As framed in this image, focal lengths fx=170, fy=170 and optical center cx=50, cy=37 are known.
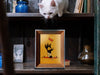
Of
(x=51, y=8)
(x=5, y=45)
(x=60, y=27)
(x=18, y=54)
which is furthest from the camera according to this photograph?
(x=60, y=27)

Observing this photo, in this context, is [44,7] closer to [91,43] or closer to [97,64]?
[97,64]

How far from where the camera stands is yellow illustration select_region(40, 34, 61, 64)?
1.29 m

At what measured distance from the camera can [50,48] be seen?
4.35 ft

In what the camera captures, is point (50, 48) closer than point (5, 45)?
No

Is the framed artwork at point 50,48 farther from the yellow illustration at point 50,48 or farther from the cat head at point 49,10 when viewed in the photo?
the cat head at point 49,10

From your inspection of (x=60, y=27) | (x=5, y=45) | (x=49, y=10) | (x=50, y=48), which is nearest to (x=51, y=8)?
(x=49, y=10)

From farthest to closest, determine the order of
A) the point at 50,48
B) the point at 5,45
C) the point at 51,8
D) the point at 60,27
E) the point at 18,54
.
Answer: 1. the point at 60,27
2. the point at 18,54
3. the point at 50,48
4. the point at 51,8
5. the point at 5,45

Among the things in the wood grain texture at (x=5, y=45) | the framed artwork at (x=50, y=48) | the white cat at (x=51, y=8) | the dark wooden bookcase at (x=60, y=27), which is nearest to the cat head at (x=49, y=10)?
the white cat at (x=51, y=8)

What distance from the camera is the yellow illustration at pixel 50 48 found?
129cm

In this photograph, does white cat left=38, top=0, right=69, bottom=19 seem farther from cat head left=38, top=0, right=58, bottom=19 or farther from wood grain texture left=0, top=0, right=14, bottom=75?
wood grain texture left=0, top=0, right=14, bottom=75

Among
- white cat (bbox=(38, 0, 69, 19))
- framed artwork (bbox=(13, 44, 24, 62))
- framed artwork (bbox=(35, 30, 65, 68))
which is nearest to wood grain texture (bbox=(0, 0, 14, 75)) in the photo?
white cat (bbox=(38, 0, 69, 19))

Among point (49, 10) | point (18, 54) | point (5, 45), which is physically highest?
point (49, 10)

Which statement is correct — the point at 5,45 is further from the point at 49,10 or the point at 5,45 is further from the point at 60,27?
the point at 60,27

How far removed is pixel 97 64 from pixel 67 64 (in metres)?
0.25
